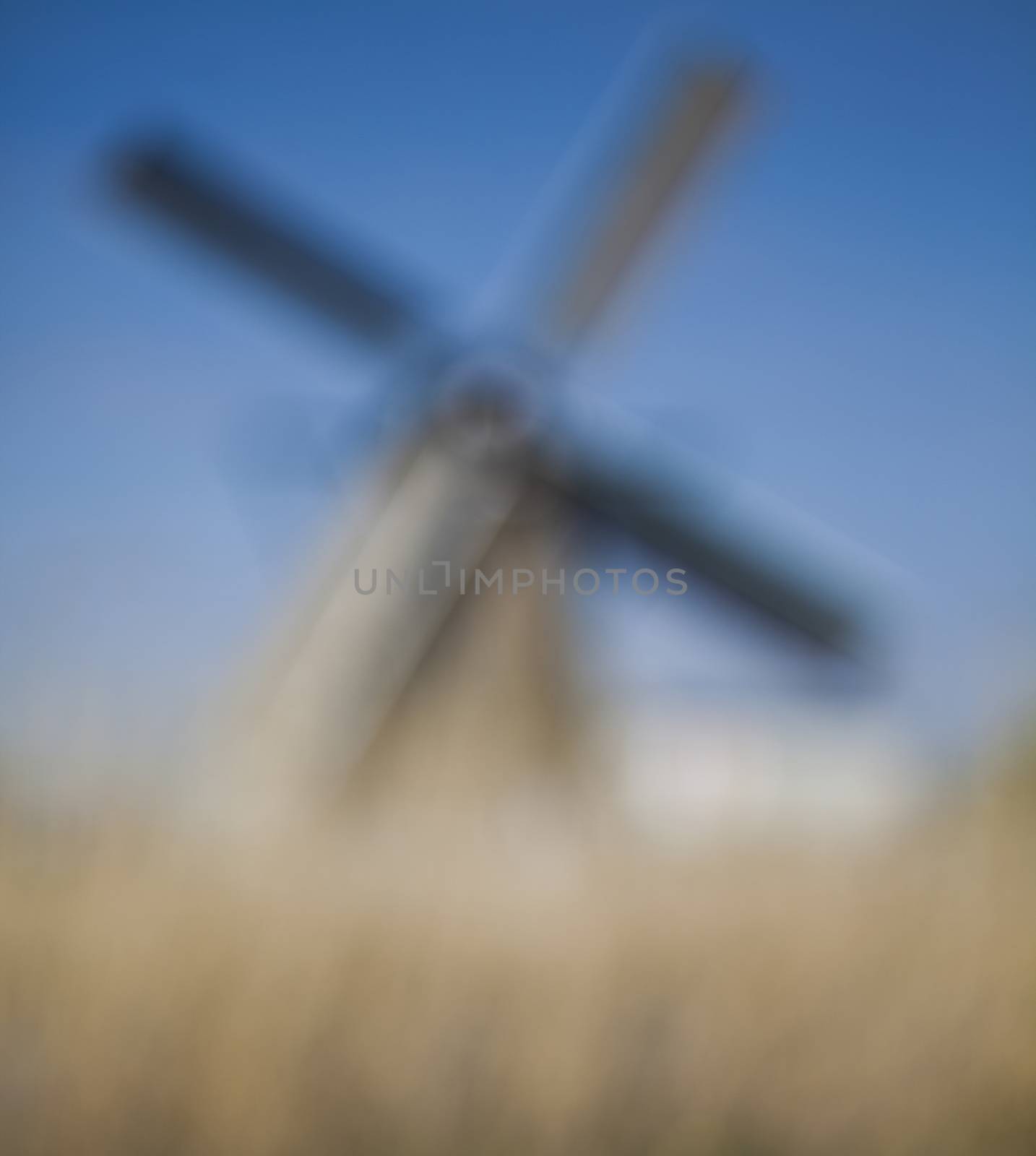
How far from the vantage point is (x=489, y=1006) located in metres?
1.59

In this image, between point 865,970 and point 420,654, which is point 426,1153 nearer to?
point 865,970

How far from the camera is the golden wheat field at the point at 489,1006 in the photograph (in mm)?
1310

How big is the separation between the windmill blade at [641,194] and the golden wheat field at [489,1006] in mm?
4669

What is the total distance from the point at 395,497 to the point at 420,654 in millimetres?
982

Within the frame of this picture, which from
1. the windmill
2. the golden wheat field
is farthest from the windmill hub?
the golden wheat field

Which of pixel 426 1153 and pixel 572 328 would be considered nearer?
pixel 426 1153

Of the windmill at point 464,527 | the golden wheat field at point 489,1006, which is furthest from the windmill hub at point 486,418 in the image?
the golden wheat field at point 489,1006

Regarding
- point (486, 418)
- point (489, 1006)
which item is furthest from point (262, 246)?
point (489, 1006)

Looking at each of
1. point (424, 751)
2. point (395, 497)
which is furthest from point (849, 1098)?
point (395, 497)

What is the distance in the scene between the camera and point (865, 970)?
1.73 meters

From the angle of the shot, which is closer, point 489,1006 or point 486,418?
point 489,1006

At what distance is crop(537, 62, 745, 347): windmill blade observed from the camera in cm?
590

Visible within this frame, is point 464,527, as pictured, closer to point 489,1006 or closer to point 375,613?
point 375,613

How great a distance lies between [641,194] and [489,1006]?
5.59 m
